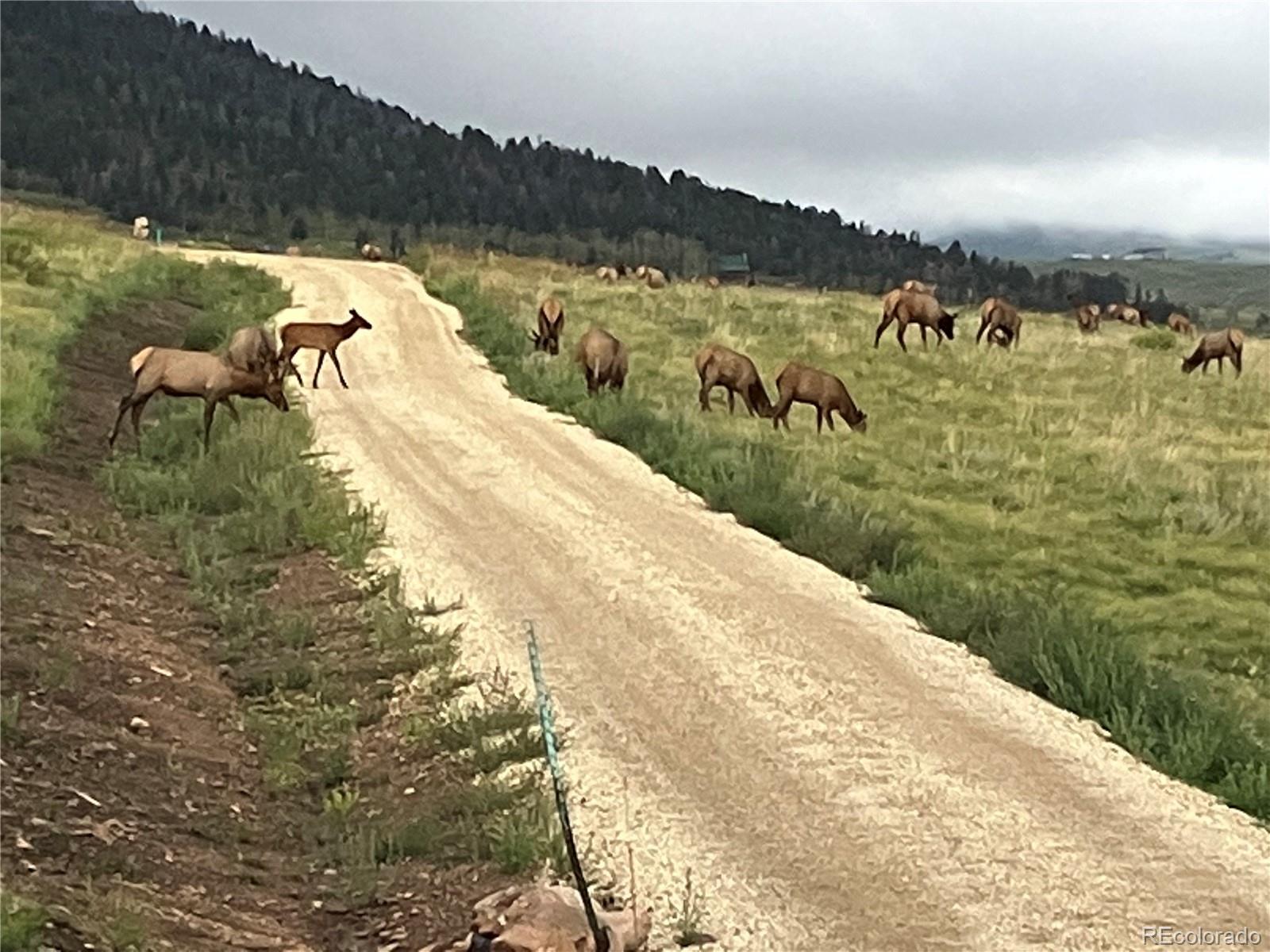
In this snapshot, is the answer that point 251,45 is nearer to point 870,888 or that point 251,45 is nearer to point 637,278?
point 637,278

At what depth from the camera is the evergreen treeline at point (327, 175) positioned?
94.1m

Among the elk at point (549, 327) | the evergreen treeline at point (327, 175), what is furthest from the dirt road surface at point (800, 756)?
the evergreen treeline at point (327, 175)

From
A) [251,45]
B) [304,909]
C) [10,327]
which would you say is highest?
[251,45]

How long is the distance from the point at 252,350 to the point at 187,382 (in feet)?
9.38

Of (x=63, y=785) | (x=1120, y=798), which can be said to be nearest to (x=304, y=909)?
(x=63, y=785)

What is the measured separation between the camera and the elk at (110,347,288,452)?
15.5 meters

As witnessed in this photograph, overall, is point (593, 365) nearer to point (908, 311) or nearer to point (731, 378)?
point (731, 378)

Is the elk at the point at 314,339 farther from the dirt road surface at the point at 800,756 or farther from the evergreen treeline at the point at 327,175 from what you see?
the evergreen treeline at the point at 327,175

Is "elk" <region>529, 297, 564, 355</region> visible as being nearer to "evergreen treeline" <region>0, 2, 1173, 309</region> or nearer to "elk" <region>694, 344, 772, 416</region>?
"elk" <region>694, 344, 772, 416</region>

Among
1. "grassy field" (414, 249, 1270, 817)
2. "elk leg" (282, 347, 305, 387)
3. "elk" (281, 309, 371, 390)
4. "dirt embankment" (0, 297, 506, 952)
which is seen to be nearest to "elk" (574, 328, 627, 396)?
"grassy field" (414, 249, 1270, 817)

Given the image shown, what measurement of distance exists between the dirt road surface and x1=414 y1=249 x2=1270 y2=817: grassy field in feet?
1.50

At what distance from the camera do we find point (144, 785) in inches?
278

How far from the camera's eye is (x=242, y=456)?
14.8 meters

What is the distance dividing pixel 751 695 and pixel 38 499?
650cm
